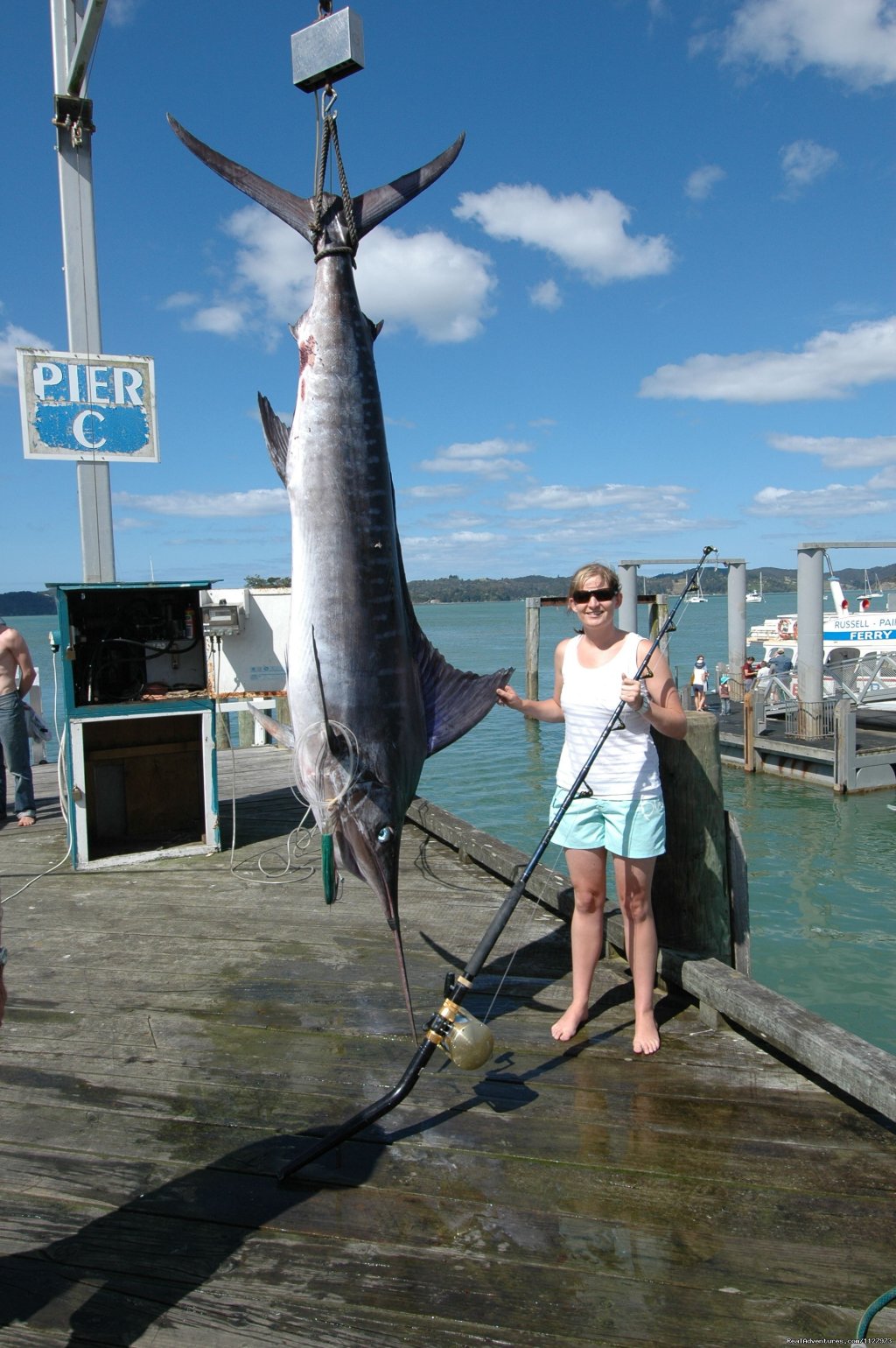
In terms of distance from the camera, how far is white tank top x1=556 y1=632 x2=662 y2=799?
112 inches

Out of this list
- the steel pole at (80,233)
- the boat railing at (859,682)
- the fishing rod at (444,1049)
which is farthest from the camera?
the boat railing at (859,682)

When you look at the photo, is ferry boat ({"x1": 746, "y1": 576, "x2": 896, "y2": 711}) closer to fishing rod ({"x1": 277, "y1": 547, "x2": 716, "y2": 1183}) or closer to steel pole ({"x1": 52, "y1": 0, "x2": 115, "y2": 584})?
steel pole ({"x1": 52, "y1": 0, "x2": 115, "y2": 584})

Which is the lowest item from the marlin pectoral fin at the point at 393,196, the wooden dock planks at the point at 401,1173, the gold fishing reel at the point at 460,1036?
the wooden dock planks at the point at 401,1173

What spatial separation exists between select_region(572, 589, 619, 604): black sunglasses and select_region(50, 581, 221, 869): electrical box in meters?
2.78

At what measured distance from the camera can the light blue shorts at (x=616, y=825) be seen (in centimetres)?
280

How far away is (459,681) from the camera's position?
2.61 m

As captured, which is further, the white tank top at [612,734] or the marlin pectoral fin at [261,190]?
the white tank top at [612,734]

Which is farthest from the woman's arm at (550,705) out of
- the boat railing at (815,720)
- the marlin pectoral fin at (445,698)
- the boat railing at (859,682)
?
the boat railing at (859,682)

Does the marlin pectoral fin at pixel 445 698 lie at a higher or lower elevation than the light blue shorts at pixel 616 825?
higher

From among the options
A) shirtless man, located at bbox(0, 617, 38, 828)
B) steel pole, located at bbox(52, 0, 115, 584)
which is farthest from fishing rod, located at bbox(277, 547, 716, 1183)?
shirtless man, located at bbox(0, 617, 38, 828)

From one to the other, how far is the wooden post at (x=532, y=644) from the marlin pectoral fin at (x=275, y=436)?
20.6 m

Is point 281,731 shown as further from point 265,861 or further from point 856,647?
point 856,647

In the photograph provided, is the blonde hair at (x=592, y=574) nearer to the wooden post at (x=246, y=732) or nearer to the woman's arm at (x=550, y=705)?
the woman's arm at (x=550, y=705)

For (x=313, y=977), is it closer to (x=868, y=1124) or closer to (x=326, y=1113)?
(x=326, y=1113)
